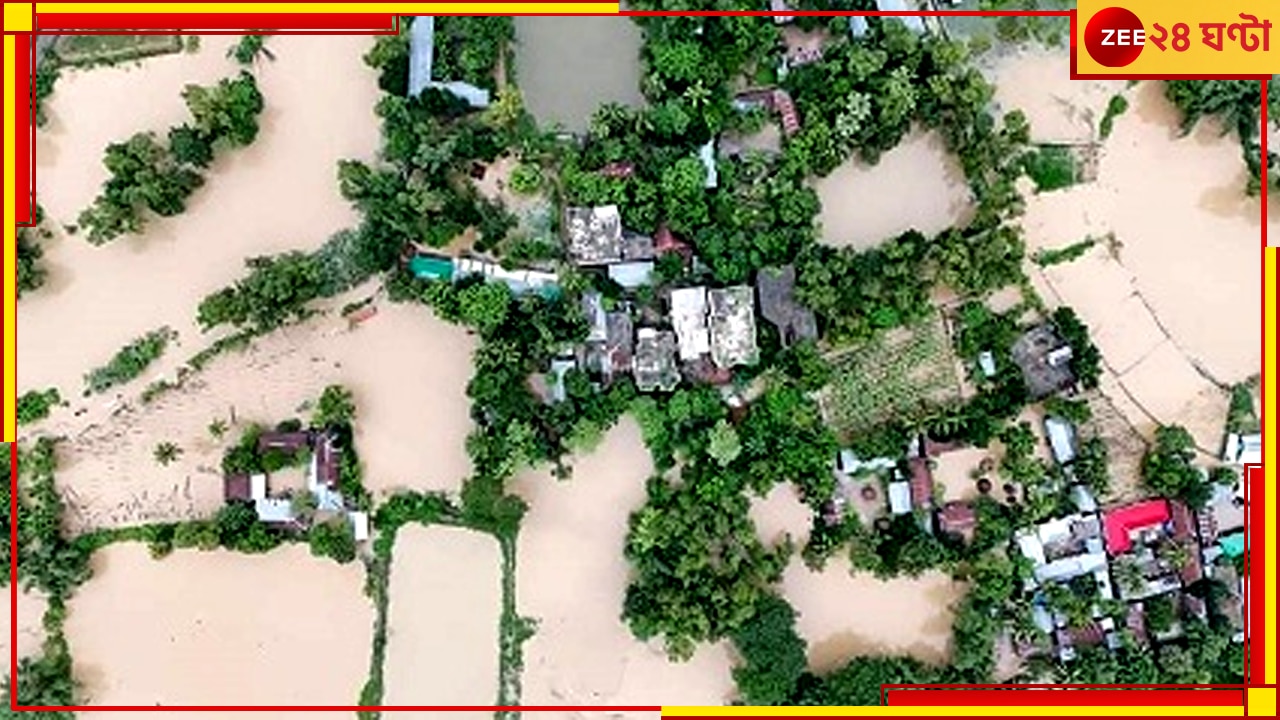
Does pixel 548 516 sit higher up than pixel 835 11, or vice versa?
pixel 835 11

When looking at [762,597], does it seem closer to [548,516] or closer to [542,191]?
[548,516]

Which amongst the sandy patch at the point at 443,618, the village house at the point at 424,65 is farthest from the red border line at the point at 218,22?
the sandy patch at the point at 443,618

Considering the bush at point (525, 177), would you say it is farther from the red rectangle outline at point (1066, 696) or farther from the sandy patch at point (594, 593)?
the red rectangle outline at point (1066, 696)

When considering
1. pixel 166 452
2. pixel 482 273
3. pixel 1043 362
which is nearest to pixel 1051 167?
pixel 1043 362

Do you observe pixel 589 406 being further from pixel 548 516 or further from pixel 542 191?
pixel 542 191

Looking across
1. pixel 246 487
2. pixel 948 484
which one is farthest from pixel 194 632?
pixel 948 484

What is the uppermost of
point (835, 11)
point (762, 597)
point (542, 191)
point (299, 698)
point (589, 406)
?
point (835, 11)

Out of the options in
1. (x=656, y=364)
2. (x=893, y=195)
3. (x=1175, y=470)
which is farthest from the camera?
(x=893, y=195)

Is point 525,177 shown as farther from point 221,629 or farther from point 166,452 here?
point 221,629
